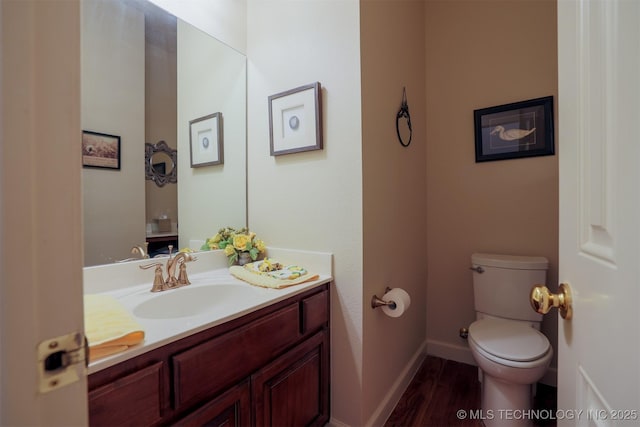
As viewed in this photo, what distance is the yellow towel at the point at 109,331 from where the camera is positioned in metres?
0.66

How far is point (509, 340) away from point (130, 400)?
1.63 m

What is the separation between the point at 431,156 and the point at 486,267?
2.94 ft

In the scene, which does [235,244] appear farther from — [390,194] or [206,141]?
[390,194]

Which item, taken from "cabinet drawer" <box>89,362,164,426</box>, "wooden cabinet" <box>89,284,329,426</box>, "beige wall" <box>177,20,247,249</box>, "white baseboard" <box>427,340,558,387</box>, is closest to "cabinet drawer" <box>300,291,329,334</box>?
"wooden cabinet" <box>89,284,329,426</box>

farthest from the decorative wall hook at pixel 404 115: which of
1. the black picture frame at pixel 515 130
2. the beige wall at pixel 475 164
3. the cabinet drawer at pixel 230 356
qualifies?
the cabinet drawer at pixel 230 356

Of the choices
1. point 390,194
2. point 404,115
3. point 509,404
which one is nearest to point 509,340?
point 509,404

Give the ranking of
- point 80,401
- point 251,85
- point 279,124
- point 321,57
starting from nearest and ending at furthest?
point 80,401
point 321,57
point 279,124
point 251,85

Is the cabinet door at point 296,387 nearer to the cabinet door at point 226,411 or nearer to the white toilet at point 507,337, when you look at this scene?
the cabinet door at point 226,411

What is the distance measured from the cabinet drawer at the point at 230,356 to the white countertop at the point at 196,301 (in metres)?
0.06

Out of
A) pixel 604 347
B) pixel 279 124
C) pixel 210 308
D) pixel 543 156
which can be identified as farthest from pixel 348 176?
pixel 543 156

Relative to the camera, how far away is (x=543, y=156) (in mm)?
1761

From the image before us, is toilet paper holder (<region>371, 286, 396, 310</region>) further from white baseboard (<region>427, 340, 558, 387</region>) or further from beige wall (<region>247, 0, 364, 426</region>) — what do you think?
white baseboard (<region>427, 340, 558, 387</region>)

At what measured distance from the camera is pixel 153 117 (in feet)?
4.48

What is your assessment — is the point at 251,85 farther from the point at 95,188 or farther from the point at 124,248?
the point at 124,248
